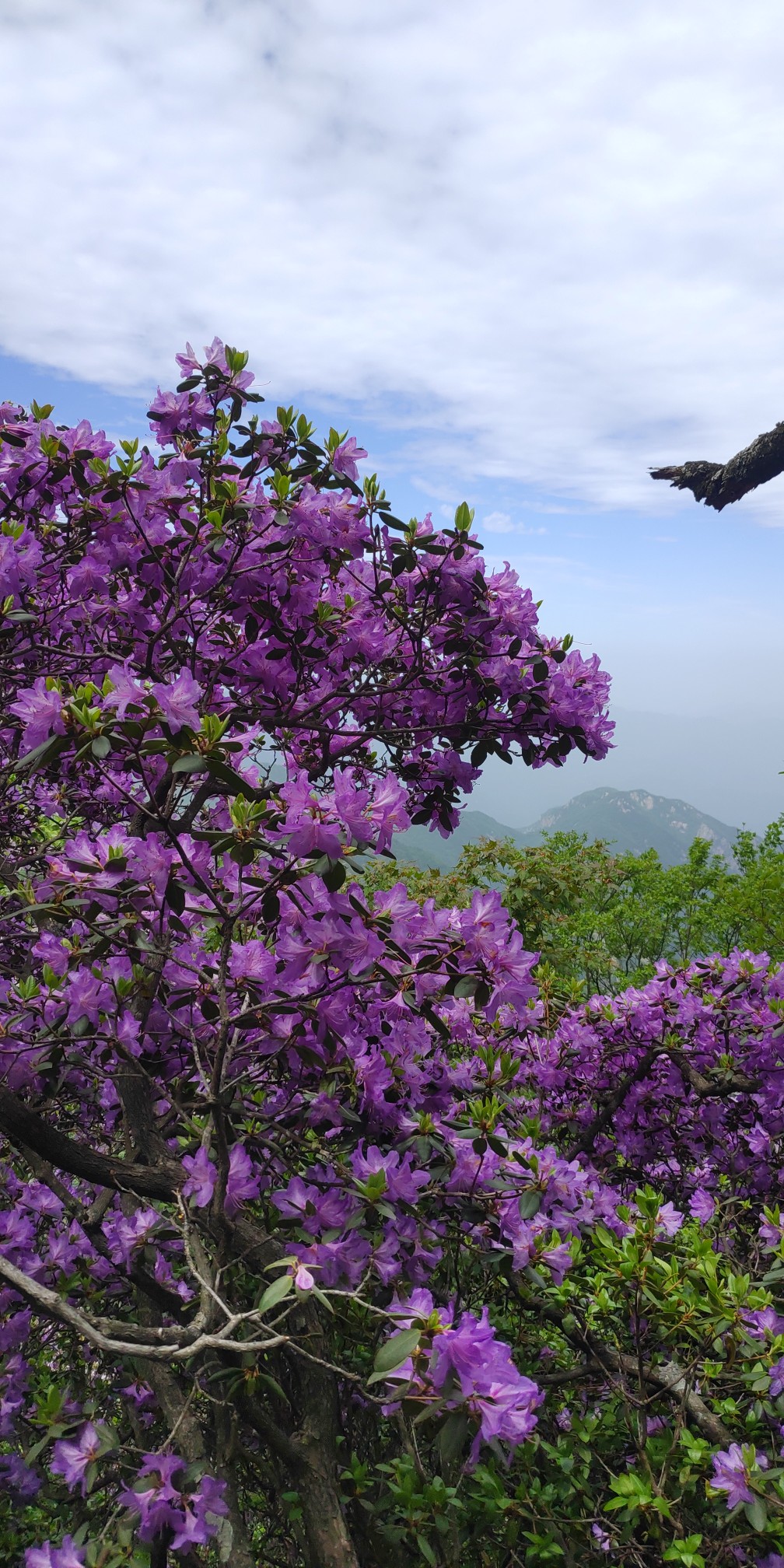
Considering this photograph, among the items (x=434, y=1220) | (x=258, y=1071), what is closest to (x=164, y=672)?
(x=258, y=1071)

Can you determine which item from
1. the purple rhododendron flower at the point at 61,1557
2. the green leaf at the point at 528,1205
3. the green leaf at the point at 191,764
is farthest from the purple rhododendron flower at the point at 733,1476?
the green leaf at the point at 191,764

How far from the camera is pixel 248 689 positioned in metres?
3.35

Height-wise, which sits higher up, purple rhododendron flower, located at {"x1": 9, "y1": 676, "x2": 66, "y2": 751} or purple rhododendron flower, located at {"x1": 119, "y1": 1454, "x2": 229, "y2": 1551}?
purple rhododendron flower, located at {"x1": 9, "y1": 676, "x2": 66, "y2": 751}

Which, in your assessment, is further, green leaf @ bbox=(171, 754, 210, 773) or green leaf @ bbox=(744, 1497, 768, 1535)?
green leaf @ bbox=(744, 1497, 768, 1535)

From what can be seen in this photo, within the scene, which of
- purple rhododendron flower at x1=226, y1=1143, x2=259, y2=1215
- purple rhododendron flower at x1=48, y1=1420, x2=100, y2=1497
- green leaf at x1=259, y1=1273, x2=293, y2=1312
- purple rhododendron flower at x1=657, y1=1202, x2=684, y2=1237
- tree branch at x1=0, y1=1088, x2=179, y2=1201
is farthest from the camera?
purple rhododendron flower at x1=657, y1=1202, x2=684, y2=1237

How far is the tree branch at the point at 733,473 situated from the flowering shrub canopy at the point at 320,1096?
10.2 m

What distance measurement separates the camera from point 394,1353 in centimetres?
145

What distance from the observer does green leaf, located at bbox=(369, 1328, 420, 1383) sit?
4.73 ft

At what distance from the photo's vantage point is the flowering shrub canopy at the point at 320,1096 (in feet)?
6.35

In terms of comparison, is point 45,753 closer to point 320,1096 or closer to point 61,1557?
point 320,1096

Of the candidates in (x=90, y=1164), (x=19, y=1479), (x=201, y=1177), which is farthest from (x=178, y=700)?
(x=19, y=1479)

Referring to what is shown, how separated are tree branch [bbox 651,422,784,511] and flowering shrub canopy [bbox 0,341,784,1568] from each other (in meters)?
10.2

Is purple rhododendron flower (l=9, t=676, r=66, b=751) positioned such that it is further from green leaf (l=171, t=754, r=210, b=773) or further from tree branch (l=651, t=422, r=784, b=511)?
tree branch (l=651, t=422, r=784, b=511)

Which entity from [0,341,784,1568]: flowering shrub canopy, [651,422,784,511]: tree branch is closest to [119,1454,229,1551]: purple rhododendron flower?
[0,341,784,1568]: flowering shrub canopy
